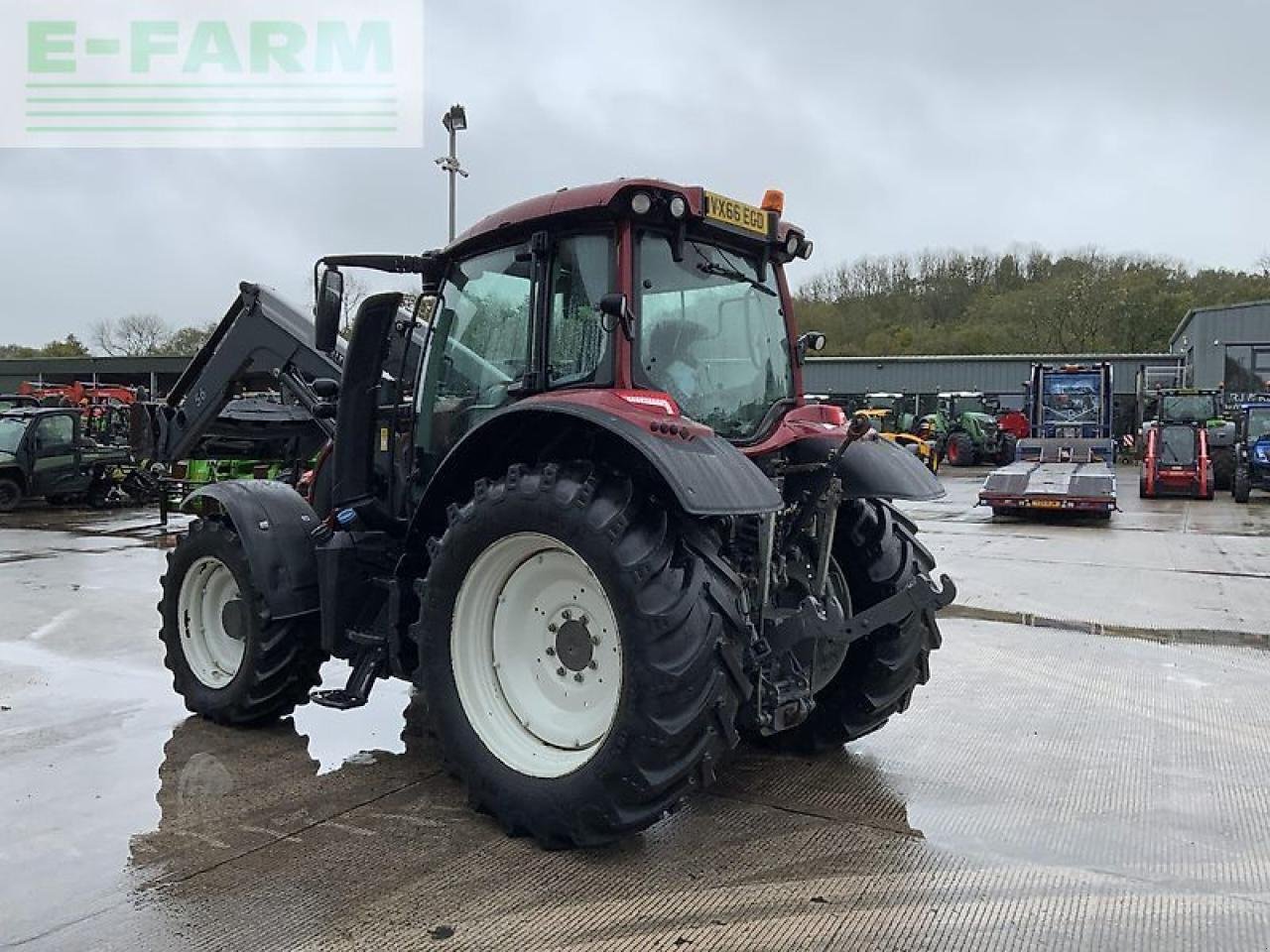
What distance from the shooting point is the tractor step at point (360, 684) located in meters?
4.48

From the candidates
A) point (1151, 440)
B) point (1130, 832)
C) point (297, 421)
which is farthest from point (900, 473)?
point (1151, 440)

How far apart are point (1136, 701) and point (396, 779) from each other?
13.7ft

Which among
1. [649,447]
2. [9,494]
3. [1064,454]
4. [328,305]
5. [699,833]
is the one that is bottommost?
[699,833]

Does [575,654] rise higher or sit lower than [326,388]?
lower

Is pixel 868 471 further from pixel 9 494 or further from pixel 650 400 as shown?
pixel 9 494

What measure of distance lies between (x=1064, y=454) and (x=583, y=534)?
62.4 ft

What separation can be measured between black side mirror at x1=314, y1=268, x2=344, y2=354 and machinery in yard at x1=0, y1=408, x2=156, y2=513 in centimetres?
1540

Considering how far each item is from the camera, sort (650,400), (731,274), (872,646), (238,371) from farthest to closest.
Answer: (238,371) < (872,646) < (731,274) < (650,400)

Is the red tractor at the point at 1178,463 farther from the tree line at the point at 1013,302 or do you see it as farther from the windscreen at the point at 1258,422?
the tree line at the point at 1013,302

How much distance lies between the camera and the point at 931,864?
362 cm

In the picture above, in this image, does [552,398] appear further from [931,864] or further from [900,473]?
[931,864]

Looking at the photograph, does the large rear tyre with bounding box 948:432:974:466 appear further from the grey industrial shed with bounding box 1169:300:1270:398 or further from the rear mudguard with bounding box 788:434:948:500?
the rear mudguard with bounding box 788:434:948:500

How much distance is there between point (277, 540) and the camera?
16.2 feet

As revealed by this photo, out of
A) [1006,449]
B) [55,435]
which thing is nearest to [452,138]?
[55,435]
